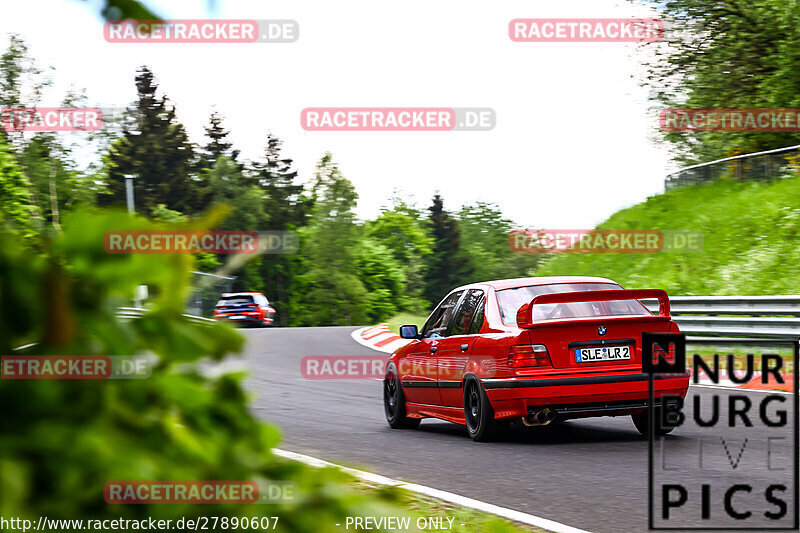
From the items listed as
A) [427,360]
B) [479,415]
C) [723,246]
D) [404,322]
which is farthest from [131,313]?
[404,322]

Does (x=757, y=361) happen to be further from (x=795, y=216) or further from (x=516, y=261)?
(x=516, y=261)

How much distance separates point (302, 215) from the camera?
89.8 metres

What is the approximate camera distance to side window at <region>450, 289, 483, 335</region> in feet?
33.4

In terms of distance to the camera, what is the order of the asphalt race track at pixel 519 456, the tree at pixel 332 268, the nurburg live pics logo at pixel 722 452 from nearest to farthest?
the nurburg live pics logo at pixel 722 452 → the asphalt race track at pixel 519 456 → the tree at pixel 332 268

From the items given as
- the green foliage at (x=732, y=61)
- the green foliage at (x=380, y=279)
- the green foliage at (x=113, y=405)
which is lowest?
the green foliage at (x=380, y=279)

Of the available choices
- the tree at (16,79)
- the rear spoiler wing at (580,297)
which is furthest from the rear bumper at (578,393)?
the tree at (16,79)

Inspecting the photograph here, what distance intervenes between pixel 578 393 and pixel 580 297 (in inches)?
32.9

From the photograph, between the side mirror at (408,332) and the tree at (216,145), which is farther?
the tree at (216,145)

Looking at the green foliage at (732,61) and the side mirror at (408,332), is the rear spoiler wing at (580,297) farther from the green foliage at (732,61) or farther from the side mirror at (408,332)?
the green foliage at (732,61)

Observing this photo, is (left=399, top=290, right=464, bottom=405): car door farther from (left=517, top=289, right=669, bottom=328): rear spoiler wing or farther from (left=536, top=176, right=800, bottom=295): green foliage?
(left=536, top=176, right=800, bottom=295): green foliage

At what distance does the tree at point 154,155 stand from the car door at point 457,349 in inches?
2384

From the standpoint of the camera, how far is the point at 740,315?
18.2 metres

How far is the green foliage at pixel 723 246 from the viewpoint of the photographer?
78.4 ft

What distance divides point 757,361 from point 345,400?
6.62 metres
